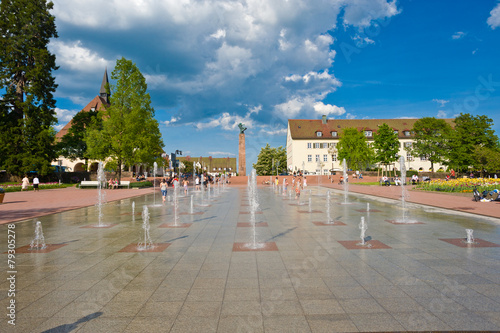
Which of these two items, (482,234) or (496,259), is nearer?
(496,259)

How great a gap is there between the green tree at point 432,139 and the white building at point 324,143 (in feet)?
30.9

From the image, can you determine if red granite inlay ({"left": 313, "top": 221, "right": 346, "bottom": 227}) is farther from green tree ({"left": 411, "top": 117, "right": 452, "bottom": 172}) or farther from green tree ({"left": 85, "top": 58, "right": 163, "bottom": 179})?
green tree ({"left": 411, "top": 117, "right": 452, "bottom": 172})

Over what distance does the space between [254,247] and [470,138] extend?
6394 cm

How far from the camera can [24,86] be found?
4269 cm

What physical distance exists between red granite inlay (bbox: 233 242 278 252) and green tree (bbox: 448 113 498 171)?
61521 millimetres

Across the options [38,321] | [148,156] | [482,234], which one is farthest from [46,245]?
[148,156]

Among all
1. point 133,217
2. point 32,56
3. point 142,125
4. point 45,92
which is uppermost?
point 32,56

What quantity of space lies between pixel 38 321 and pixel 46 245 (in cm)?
542

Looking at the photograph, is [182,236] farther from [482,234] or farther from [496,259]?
[482,234]

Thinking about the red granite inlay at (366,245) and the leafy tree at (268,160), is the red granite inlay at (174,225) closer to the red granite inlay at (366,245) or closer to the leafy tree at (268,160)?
the red granite inlay at (366,245)

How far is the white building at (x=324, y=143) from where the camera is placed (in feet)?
285

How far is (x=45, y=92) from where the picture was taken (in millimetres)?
45000

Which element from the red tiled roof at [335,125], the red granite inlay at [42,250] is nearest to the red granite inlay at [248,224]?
the red granite inlay at [42,250]

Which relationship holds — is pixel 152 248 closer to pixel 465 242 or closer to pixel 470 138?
pixel 465 242
